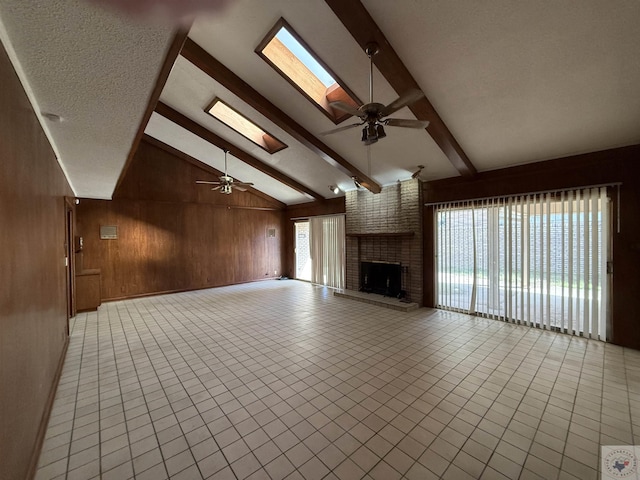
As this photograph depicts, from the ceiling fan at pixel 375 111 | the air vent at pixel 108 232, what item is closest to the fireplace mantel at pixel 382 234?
the ceiling fan at pixel 375 111

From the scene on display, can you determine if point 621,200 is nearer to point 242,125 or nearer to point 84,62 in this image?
point 84,62

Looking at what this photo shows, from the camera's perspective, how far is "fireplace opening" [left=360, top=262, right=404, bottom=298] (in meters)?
5.91

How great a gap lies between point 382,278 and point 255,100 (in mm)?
4582

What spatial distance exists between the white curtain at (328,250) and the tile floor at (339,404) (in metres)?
3.27

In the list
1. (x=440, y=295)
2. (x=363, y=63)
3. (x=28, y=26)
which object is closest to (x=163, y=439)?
(x=28, y=26)

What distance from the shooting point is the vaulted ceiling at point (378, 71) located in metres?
1.49

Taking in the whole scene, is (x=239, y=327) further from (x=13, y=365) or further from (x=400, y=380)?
(x=13, y=365)

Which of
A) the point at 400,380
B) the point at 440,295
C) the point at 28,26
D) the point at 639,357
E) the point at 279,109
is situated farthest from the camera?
the point at 440,295

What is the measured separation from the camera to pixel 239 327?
171 inches

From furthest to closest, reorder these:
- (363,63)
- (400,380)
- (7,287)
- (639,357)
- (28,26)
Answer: (639,357)
(363,63)
(400,380)
(7,287)
(28,26)

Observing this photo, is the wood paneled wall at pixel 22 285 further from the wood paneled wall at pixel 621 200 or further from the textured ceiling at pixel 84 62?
the wood paneled wall at pixel 621 200

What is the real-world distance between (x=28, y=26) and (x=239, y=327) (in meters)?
3.99

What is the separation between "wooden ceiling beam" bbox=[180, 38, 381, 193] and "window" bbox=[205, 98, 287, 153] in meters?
0.85

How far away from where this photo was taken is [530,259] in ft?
13.6
